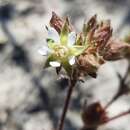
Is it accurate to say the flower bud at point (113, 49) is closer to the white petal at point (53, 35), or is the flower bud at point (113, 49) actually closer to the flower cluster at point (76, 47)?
the flower cluster at point (76, 47)

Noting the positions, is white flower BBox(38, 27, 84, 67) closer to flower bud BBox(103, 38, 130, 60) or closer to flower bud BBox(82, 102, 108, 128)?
flower bud BBox(103, 38, 130, 60)

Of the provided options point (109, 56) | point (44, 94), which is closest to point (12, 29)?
point (44, 94)

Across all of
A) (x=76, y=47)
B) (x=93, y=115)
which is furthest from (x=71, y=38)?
(x=93, y=115)

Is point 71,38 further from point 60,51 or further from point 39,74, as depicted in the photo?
point 39,74

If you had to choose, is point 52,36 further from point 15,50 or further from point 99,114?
point 15,50

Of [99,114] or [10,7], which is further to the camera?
[10,7]

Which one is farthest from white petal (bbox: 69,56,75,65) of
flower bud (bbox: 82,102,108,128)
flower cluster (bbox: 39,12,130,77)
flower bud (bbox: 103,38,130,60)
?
flower bud (bbox: 82,102,108,128)
